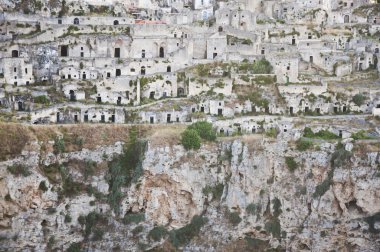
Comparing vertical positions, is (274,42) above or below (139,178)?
above

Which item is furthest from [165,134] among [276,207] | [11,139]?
[11,139]

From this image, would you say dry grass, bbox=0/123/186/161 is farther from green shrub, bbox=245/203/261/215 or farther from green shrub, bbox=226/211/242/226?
green shrub, bbox=245/203/261/215

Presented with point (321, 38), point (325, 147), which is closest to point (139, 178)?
point (325, 147)

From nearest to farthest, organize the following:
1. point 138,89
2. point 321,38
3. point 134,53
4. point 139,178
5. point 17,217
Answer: point 17,217 < point 139,178 < point 138,89 < point 134,53 < point 321,38

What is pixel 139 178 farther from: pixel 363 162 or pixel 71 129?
pixel 363 162

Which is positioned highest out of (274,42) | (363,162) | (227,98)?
(274,42)

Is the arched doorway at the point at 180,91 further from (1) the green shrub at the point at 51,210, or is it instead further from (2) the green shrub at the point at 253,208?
(1) the green shrub at the point at 51,210
